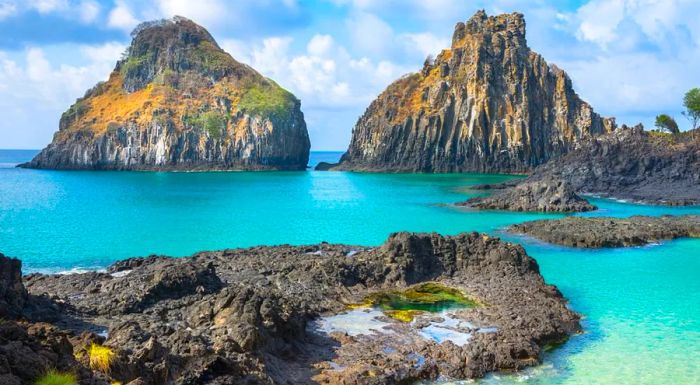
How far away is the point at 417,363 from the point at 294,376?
12.8 ft

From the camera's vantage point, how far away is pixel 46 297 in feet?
78.3

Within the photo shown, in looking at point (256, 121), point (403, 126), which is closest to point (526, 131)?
point (403, 126)

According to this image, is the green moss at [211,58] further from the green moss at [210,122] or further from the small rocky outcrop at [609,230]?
the small rocky outcrop at [609,230]

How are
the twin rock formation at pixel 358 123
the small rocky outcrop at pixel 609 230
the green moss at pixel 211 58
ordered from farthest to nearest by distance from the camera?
the green moss at pixel 211 58 < the twin rock formation at pixel 358 123 < the small rocky outcrop at pixel 609 230

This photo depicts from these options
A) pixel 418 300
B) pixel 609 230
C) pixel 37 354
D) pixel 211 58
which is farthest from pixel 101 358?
pixel 211 58

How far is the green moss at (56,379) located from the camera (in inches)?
485

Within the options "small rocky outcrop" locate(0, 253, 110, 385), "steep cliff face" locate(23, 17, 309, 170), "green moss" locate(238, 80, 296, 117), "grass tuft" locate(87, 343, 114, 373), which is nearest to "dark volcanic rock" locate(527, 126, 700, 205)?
"grass tuft" locate(87, 343, 114, 373)

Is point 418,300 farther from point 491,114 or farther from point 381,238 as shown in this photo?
point 491,114

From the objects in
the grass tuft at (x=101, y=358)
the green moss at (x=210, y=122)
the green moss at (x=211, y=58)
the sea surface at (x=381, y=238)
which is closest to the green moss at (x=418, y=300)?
the sea surface at (x=381, y=238)

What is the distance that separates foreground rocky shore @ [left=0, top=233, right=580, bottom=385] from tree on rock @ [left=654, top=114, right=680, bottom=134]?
9380 centimetres

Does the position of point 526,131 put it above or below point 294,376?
above

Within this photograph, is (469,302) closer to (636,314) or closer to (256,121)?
(636,314)

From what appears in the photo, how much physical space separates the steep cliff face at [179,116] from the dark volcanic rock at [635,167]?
252ft

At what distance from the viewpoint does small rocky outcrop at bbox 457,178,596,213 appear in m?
67.7
